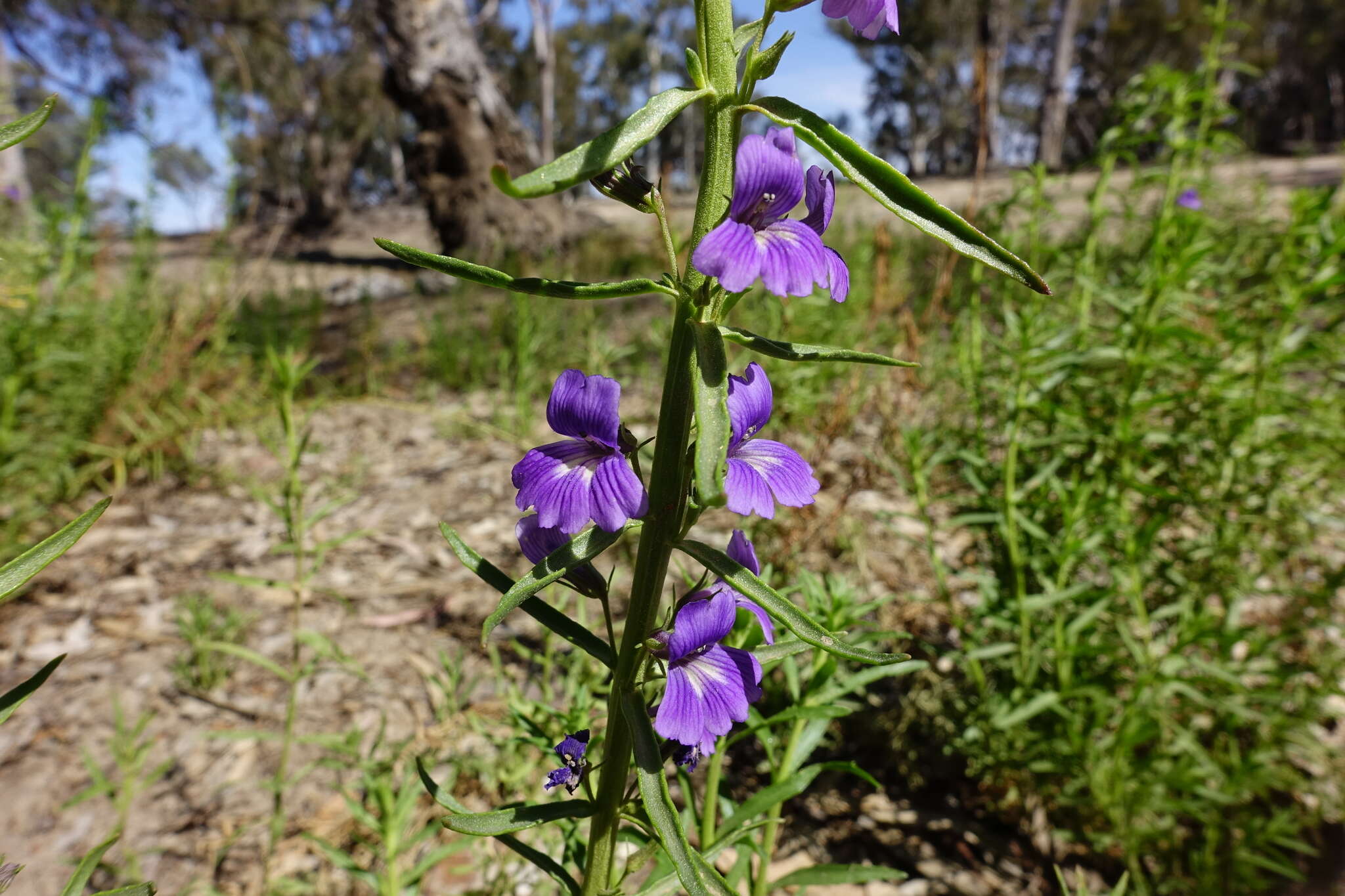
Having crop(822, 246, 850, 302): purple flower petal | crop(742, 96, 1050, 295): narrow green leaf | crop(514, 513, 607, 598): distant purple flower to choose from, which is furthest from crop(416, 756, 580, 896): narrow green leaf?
crop(742, 96, 1050, 295): narrow green leaf

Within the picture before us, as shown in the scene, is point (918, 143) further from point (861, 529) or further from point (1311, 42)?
point (861, 529)

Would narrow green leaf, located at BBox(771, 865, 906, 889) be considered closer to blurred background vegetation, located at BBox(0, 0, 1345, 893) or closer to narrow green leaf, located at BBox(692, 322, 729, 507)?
blurred background vegetation, located at BBox(0, 0, 1345, 893)

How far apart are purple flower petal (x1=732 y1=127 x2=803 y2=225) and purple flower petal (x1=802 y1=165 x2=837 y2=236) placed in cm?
5

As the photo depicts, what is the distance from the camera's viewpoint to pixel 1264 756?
1.91 m

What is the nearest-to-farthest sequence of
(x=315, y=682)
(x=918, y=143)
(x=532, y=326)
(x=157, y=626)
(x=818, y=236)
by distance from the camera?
1. (x=818, y=236)
2. (x=315, y=682)
3. (x=157, y=626)
4. (x=532, y=326)
5. (x=918, y=143)

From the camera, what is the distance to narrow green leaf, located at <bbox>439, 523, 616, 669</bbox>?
3.32 feet

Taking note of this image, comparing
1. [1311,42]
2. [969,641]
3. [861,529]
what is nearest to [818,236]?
[969,641]

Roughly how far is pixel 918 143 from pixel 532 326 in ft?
125

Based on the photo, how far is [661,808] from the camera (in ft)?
2.92

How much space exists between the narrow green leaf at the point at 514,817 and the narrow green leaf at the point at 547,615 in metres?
0.19

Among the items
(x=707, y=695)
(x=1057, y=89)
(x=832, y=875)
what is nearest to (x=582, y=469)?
(x=707, y=695)

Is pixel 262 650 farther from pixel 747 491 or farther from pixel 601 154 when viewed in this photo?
pixel 601 154

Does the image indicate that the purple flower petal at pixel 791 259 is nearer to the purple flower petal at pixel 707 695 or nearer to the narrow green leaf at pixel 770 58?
the narrow green leaf at pixel 770 58

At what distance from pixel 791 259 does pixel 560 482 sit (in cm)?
38
